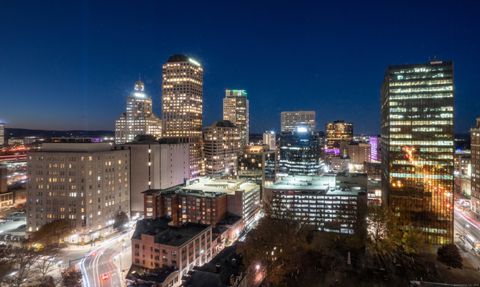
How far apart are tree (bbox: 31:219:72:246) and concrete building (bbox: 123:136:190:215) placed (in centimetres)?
2816

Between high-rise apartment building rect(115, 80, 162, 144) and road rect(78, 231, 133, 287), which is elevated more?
high-rise apartment building rect(115, 80, 162, 144)

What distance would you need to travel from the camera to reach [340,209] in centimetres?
7394

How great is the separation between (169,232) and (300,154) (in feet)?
283

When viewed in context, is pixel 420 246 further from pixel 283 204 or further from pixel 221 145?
pixel 221 145

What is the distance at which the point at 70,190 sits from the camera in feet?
222

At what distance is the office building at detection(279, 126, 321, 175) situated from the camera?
426 feet

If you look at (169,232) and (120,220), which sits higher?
(169,232)

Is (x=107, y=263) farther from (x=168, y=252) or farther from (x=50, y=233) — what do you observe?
(x=168, y=252)

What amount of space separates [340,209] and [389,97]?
1121 inches

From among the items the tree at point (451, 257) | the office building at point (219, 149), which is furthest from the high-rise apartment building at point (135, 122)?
the tree at point (451, 257)

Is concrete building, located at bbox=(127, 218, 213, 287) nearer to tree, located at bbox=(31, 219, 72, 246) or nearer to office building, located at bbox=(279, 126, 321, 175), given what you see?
tree, located at bbox=(31, 219, 72, 246)

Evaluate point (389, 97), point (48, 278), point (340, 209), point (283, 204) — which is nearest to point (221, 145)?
point (283, 204)

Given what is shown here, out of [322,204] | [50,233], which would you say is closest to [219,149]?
[322,204]

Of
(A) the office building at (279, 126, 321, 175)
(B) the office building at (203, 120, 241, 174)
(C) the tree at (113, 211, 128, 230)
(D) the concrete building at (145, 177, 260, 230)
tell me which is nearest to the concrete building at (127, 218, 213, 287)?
(D) the concrete building at (145, 177, 260, 230)
